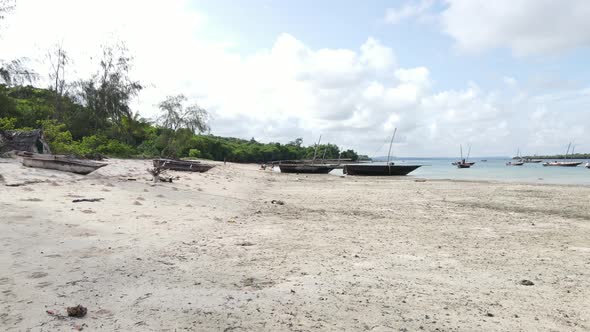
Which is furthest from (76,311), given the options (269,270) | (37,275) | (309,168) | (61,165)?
(309,168)

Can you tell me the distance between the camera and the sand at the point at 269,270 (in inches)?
150

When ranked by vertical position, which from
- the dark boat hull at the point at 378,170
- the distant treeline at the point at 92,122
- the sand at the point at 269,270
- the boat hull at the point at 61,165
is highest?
the distant treeline at the point at 92,122

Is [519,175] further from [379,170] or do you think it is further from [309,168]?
[309,168]

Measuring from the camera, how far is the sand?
3.82 m

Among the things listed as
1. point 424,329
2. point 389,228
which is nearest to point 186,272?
point 424,329

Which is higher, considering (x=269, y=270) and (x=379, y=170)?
(x=379, y=170)

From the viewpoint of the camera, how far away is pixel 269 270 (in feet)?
17.8

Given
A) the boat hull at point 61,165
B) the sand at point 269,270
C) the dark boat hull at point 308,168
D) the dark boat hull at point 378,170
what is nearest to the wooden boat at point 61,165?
the boat hull at point 61,165

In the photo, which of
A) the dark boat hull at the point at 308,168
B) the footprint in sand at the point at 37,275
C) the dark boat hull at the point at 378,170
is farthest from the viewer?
the dark boat hull at the point at 308,168

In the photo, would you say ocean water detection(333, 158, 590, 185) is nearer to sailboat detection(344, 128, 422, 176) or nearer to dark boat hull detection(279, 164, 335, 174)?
sailboat detection(344, 128, 422, 176)

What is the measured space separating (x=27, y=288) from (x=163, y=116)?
47.6 m

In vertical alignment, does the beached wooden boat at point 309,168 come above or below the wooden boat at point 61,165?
below

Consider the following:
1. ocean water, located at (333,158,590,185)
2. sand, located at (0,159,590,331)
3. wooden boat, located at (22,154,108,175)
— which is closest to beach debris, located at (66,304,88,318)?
sand, located at (0,159,590,331)

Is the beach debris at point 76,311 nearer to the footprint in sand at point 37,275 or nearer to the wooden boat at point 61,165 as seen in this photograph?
the footprint in sand at point 37,275
